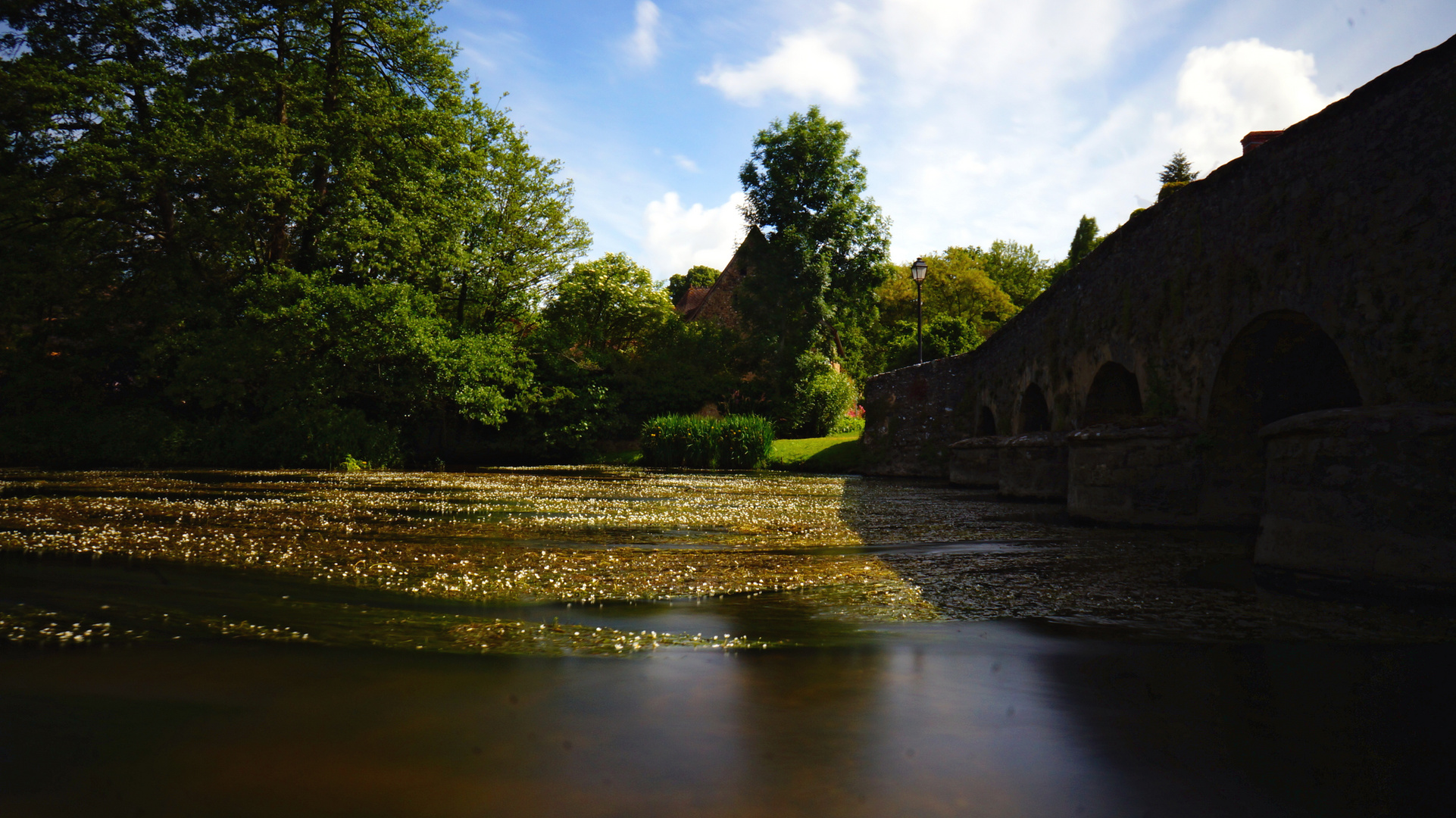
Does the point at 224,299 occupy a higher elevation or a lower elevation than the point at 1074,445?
higher

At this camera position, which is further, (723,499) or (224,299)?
(224,299)

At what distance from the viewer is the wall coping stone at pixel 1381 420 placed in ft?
13.9

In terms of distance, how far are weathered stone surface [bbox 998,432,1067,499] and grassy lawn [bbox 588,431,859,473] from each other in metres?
11.8

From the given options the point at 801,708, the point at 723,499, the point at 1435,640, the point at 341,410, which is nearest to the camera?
the point at 801,708

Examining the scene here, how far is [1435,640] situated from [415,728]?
4235mm

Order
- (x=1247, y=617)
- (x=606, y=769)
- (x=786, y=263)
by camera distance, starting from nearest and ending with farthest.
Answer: (x=606, y=769), (x=1247, y=617), (x=786, y=263)

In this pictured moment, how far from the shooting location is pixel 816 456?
2548 cm

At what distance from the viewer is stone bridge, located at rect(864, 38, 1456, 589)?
4430 millimetres

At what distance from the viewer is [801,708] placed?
2.31 metres

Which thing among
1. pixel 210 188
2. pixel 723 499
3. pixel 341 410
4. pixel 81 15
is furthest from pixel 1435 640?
pixel 81 15

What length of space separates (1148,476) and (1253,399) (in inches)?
51.5

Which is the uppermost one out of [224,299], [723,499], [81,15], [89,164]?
[81,15]

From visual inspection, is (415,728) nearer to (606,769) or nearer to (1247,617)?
(606,769)

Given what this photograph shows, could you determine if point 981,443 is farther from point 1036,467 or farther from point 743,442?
point 743,442
